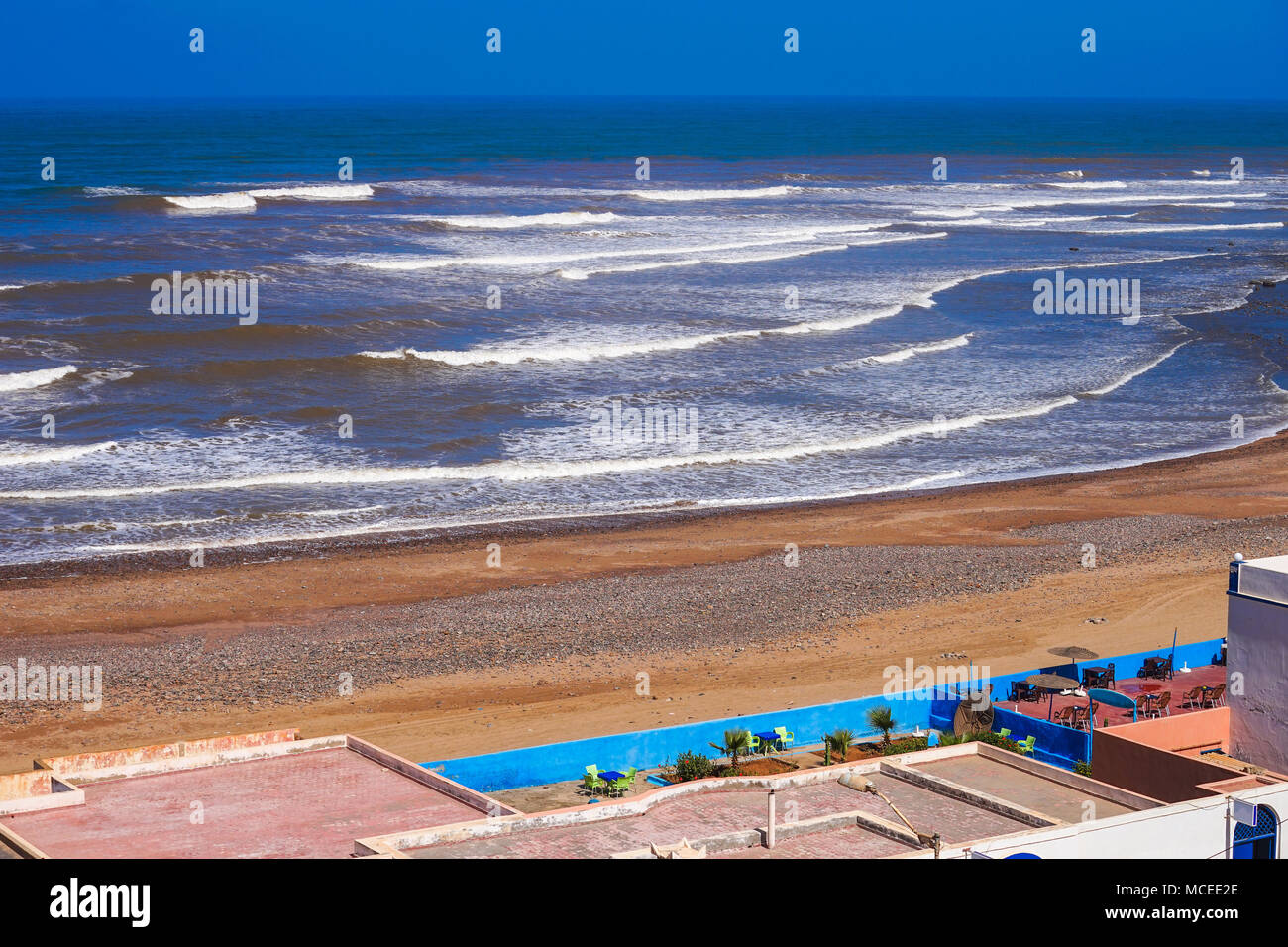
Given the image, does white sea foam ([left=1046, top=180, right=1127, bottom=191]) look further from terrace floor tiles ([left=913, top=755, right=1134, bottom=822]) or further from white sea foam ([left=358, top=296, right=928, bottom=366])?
terrace floor tiles ([left=913, top=755, right=1134, bottom=822])

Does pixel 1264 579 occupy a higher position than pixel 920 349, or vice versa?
pixel 920 349

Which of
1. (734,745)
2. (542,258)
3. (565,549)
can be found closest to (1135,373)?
(565,549)

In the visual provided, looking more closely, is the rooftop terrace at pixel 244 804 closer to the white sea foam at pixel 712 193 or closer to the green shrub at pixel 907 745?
the green shrub at pixel 907 745

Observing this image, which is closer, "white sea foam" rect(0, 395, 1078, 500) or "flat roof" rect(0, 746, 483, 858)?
"flat roof" rect(0, 746, 483, 858)

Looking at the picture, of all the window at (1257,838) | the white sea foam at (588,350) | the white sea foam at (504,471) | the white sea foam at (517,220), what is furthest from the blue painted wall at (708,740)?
the white sea foam at (517,220)

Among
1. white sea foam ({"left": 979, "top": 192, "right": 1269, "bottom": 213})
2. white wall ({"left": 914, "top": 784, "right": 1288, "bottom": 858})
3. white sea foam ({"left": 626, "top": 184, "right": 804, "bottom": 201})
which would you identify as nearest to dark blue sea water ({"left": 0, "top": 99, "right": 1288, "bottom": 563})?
white sea foam ({"left": 626, "top": 184, "right": 804, "bottom": 201})

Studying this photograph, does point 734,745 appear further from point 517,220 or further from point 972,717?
point 517,220

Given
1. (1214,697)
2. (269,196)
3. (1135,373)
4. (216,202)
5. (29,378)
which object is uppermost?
(269,196)
